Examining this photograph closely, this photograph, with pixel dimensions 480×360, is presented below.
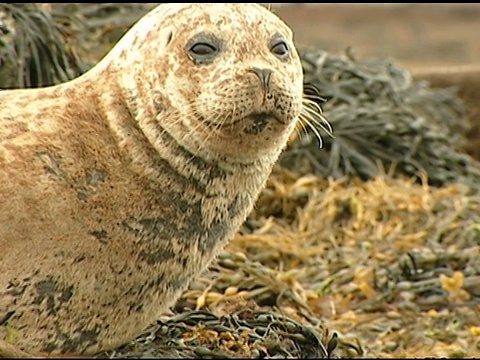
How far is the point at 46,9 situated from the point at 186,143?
3.13 meters

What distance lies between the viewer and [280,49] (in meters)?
3.83

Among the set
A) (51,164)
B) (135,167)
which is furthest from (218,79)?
(51,164)

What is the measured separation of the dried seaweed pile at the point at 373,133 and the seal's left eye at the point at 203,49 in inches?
138

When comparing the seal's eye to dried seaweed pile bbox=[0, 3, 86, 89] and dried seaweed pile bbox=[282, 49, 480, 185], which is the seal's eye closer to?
dried seaweed pile bbox=[0, 3, 86, 89]

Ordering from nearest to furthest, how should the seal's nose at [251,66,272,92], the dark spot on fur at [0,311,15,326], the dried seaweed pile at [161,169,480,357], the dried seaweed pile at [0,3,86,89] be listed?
the seal's nose at [251,66,272,92]
the dark spot on fur at [0,311,15,326]
the dried seaweed pile at [161,169,480,357]
the dried seaweed pile at [0,3,86,89]

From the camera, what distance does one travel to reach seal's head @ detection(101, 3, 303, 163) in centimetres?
365

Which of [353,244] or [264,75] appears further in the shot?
[353,244]

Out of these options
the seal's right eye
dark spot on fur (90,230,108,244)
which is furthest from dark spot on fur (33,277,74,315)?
the seal's right eye

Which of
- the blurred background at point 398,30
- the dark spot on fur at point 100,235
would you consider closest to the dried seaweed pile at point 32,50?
the dark spot on fur at point 100,235

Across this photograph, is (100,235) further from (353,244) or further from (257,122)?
(353,244)

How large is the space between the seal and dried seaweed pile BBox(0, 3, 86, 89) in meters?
2.01

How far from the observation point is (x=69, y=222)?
3746 mm

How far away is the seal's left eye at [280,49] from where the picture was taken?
381 cm

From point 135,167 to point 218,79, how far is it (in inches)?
15.1
